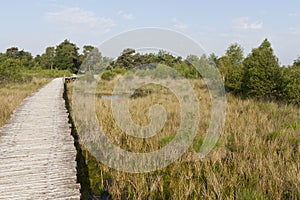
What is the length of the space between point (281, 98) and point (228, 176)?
8.14 meters

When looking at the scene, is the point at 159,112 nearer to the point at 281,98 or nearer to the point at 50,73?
the point at 281,98

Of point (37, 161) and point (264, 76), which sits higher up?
point (264, 76)

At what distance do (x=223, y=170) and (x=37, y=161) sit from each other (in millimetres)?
2897

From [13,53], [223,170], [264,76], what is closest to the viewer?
[223,170]

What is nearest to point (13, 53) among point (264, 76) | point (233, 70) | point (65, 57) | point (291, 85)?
point (65, 57)

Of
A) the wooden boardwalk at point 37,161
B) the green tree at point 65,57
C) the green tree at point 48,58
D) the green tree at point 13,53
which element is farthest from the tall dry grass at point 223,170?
the green tree at point 13,53

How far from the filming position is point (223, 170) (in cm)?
453

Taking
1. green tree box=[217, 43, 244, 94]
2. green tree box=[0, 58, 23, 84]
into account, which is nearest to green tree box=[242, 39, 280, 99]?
green tree box=[217, 43, 244, 94]

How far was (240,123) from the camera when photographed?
7688 millimetres

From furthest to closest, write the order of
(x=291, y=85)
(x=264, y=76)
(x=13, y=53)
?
(x=13, y=53)
(x=264, y=76)
(x=291, y=85)

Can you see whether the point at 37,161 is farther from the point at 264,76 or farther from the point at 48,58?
the point at 48,58

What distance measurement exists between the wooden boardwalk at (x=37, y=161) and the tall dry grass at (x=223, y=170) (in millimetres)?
835

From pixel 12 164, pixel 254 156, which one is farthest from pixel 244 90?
pixel 12 164

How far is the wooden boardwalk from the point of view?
9.02ft
